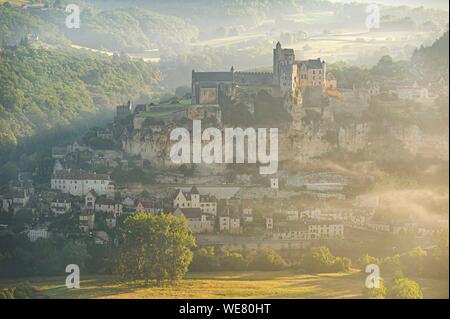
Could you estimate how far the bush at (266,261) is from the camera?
2636 cm

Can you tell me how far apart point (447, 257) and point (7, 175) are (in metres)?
12.5

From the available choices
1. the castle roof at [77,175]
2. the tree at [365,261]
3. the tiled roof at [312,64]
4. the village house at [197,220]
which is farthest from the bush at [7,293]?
the tiled roof at [312,64]

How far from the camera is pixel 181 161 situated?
2980 centimetres

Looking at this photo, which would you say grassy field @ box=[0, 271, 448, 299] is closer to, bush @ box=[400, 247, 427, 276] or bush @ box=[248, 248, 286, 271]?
bush @ box=[248, 248, 286, 271]

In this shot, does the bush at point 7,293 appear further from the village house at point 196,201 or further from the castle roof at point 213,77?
the castle roof at point 213,77

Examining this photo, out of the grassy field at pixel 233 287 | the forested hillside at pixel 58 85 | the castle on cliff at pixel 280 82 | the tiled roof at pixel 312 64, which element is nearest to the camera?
the grassy field at pixel 233 287

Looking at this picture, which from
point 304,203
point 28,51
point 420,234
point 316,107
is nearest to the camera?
point 420,234

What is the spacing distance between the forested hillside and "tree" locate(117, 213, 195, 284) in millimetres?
9905

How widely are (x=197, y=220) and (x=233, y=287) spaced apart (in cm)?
354

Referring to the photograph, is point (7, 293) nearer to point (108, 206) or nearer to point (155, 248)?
point (155, 248)

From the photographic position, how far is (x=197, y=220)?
2798 centimetres

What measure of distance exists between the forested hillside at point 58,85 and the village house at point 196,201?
841cm
